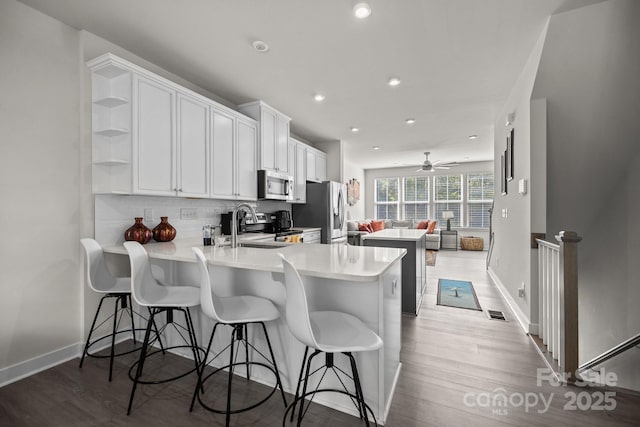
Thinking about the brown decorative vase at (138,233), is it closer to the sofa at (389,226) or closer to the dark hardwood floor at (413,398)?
the dark hardwood floor at (413,398)

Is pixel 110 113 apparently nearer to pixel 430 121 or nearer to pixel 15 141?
pixel 15 141

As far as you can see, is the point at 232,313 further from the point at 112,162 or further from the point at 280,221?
the point at 280,221

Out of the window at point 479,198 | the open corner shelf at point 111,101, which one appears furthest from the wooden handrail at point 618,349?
the window at point 479,198

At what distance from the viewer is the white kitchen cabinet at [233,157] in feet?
10.2

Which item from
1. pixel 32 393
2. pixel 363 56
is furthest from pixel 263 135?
pixel 32 393

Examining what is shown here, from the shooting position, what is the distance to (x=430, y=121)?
466 centimetres

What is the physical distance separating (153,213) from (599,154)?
414 centimetres

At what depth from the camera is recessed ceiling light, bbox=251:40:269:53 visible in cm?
244

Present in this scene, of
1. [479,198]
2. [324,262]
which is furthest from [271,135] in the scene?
[479,198]

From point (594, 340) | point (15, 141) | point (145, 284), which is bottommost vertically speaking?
point (594, 340)

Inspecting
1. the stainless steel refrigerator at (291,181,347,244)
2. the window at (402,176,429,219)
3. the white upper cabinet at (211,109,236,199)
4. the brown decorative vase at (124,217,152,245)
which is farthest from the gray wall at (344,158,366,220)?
the brown decorative vase at (124,217,152,245)

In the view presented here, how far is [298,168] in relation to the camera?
4699 mm

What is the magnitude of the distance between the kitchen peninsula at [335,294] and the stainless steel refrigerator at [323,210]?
9.17ft

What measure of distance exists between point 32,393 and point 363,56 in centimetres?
355
